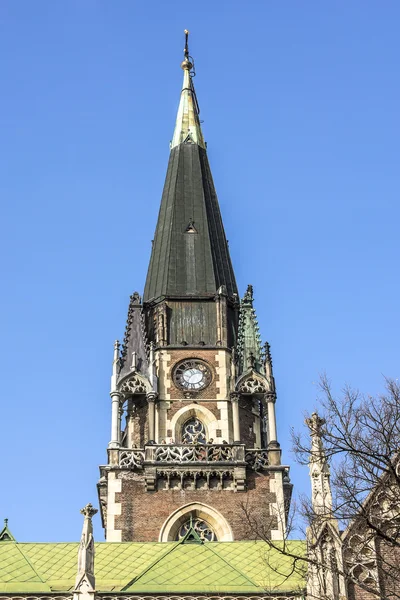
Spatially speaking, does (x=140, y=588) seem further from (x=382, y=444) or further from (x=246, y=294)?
(x=246, y=294)

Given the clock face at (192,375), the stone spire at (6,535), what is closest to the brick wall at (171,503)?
the clock face at (192,375)

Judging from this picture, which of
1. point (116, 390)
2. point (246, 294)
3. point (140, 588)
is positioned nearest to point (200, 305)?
point (246, 294)

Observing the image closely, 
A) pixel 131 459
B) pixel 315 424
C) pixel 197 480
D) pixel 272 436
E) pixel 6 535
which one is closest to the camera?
pixel 315 424

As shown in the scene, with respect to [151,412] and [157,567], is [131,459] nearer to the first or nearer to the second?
[151,412]

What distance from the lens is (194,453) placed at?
49625 millimetres

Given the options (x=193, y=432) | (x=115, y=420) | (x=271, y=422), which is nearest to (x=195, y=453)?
(x=193, y=432)

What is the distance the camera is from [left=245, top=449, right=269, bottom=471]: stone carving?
162 feet

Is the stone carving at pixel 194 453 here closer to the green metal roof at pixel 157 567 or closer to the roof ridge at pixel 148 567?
the green metal roof at pixel 157 567

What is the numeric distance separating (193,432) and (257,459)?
2.97 meters

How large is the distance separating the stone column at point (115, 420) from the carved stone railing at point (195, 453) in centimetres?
142

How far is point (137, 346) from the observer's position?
53.2 metres

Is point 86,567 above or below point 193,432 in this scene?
below

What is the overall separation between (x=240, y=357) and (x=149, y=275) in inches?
256

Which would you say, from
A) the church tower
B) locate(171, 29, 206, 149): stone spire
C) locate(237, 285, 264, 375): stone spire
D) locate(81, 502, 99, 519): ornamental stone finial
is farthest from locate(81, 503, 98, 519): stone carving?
locate(171, 29, 206, 149): stone spire
